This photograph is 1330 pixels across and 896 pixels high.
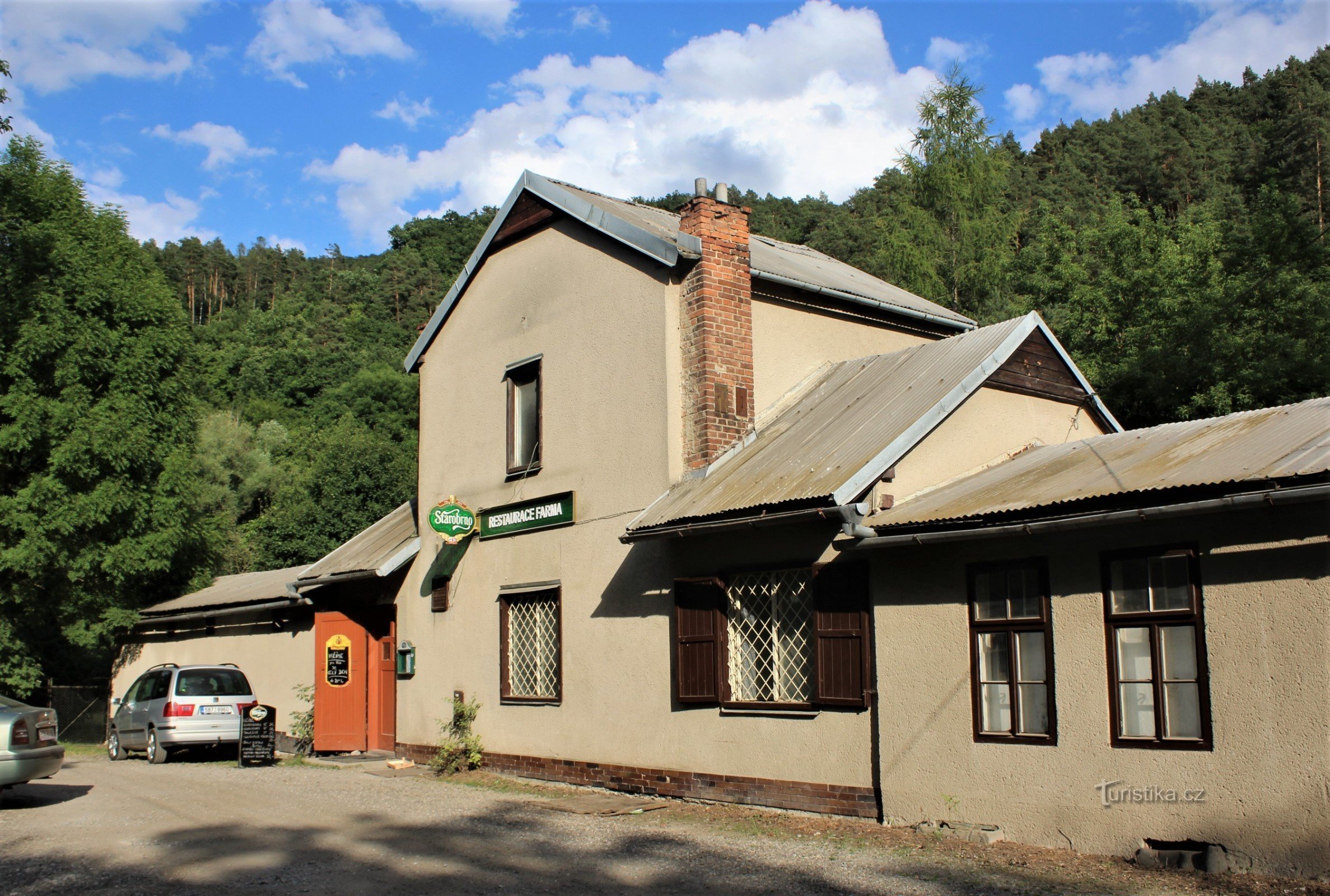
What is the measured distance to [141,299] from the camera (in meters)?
24.4

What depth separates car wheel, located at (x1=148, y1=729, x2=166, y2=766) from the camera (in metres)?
17.6

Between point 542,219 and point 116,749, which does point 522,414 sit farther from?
point 116,749

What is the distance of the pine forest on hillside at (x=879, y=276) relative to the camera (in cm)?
2209

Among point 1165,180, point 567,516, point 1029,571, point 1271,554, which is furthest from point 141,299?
point 1165,180

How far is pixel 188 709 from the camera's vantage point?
1742 cm

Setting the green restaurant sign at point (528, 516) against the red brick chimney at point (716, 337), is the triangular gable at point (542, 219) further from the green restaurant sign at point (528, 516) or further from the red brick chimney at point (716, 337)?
the green restaurant sign at point (528, 516)

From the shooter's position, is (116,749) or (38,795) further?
(116,749)

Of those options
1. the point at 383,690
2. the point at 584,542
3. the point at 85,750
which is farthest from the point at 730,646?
the point at 85,750

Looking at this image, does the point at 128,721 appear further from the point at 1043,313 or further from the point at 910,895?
the point at 1043,313

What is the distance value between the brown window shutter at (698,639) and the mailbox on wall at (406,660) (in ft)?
19.3

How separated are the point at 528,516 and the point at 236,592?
10888 mm

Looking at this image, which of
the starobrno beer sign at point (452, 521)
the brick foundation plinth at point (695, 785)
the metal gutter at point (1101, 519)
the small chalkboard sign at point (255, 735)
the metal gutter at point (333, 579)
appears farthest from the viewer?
the small chalkboard sign at point (255, 735)

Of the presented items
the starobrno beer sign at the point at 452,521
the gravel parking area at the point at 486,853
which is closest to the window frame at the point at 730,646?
the gravel parking area at the point at 486,853

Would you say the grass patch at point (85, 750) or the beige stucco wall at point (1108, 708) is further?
the grass patch at point (85, 750)
